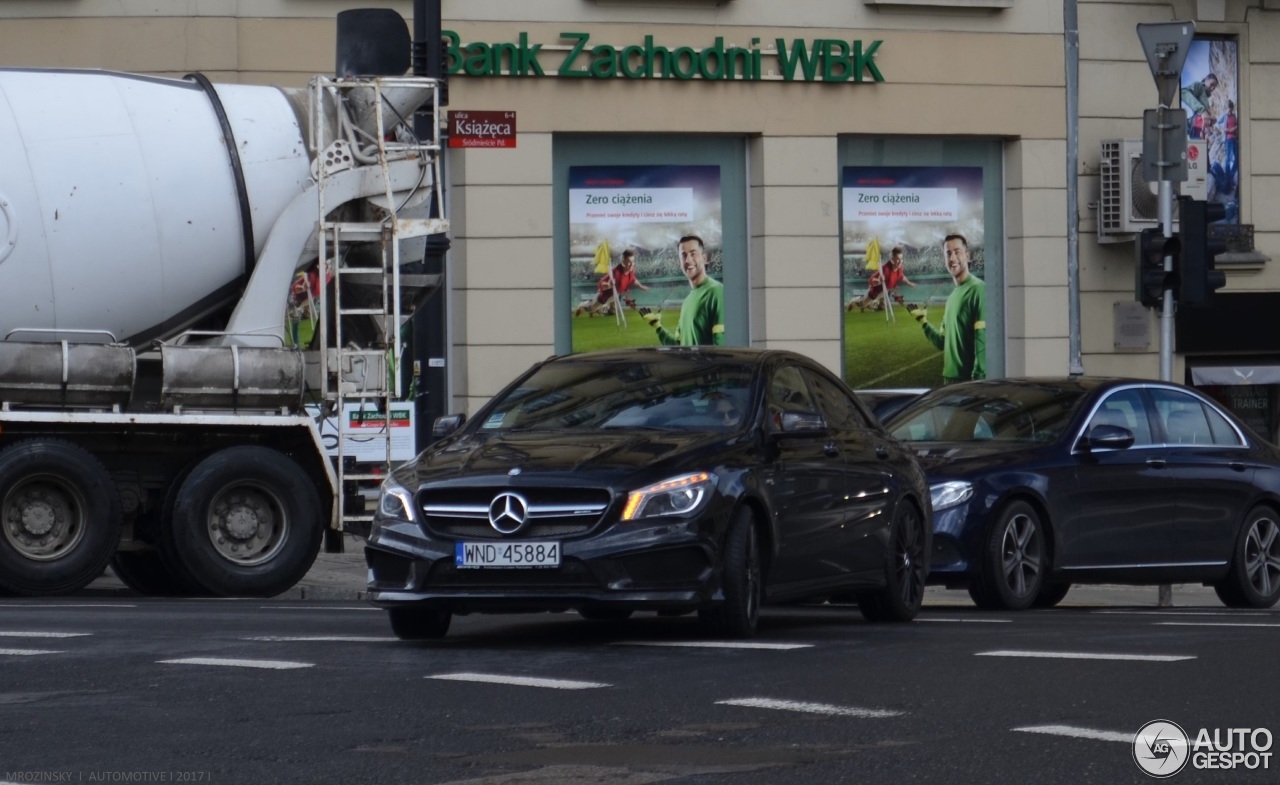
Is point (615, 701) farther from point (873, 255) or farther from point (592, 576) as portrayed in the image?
point (873, 255)

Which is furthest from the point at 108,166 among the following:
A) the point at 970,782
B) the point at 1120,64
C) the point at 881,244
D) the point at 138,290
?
the point at 1120,64

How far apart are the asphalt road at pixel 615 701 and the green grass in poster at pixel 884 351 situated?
503 inches

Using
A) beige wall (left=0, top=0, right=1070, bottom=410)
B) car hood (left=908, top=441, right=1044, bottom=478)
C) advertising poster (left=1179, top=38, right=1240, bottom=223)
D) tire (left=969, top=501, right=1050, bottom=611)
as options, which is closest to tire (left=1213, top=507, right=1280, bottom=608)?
tire (left=969, top=501, right=1050, bottom=611)

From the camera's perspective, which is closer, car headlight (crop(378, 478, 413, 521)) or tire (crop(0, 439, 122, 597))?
car headlight (crop(378, 478, 413, 521))

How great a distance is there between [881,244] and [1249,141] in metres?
4.71

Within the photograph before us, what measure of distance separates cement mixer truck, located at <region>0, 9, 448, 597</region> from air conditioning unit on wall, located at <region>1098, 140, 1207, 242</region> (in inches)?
426

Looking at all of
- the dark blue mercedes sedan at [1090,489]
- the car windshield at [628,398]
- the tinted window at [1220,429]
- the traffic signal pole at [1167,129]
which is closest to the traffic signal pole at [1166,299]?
the traffic signal pole at [1167,129]

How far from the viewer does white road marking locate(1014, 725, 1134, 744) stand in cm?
687

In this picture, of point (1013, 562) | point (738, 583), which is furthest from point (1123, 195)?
point (738, 583)

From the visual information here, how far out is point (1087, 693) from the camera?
7949mm

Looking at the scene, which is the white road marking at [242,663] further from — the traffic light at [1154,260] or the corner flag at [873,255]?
the corner flag at [873,255]

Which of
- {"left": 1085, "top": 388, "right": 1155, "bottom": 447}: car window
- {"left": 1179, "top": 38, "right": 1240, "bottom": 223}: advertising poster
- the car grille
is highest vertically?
{"left": 1179, "top": 38, "right": 1240, "bottom": 223}: advertising poster

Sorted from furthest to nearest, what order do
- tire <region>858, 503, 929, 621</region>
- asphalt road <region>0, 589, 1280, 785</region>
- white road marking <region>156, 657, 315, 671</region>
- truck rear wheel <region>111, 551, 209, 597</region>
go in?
truck rear wheel <region>111, 551, 209, 597</region>
tire <region>858, 503, 929, 621</region>
white road marking <region>156, 657, 315, 671</region>
asphalt road <region>0, 589, 1280, 785</region>

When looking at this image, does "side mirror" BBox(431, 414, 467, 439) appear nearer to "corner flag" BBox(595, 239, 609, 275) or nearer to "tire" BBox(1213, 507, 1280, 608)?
"tire" BBox(1213, 507, 1280, 608)
